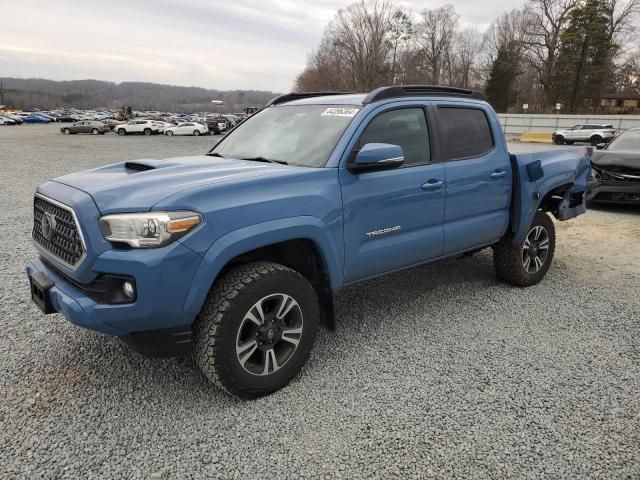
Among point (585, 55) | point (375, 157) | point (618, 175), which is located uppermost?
point (585, 55)

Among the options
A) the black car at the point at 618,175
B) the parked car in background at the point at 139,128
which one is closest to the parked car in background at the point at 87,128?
the parked car in background at the point at 139,128

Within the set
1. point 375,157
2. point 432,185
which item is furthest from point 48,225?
point 432,185

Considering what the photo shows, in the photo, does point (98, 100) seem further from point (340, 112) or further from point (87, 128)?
point (340, 112)

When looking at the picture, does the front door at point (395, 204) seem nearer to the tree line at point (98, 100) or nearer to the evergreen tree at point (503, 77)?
the evergreen tree at point (503, 77)

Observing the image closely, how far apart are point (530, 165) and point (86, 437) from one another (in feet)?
13.9

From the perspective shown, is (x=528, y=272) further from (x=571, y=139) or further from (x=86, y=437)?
(x=571, y=139)

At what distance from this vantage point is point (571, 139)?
109 feet

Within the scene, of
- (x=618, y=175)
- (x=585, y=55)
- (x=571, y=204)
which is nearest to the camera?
(x=571, y=204)

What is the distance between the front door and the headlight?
47.0 inches

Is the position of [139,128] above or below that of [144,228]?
below

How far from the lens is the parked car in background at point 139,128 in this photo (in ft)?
141

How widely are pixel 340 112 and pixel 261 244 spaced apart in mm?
1377

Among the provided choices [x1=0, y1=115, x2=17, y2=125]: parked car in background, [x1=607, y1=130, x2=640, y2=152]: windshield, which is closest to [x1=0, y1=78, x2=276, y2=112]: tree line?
[x1=0, y1=115, x2=17, y2=125]: parked car in background

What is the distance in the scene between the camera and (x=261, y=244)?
284 cm
